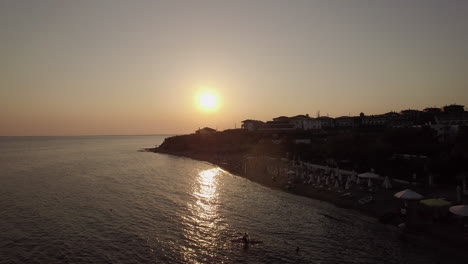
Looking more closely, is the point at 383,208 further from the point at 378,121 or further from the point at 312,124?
the point at 312,124

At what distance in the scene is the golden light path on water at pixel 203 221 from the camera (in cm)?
2488

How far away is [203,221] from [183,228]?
267cm

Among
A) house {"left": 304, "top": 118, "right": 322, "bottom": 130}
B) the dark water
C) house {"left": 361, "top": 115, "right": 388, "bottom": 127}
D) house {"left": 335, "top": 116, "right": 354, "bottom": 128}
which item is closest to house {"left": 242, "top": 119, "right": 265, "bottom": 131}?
house {"left": 304, "top": 118, "right": 322, "bottom": 130}

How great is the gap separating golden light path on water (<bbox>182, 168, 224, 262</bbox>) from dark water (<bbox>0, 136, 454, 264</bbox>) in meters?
0.08

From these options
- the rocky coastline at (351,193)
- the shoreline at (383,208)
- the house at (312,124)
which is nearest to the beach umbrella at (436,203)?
the rocky coastline at (351,193)

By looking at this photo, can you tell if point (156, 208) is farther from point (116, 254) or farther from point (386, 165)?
point (386, 165)

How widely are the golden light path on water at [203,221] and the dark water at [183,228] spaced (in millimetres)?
81

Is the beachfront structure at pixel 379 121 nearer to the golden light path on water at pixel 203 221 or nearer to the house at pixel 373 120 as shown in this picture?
the house at pixel 373 120

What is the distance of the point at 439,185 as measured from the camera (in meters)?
34.7

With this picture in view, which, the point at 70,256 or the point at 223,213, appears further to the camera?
the point at 223,213

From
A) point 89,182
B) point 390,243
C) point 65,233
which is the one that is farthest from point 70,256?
point 89,182

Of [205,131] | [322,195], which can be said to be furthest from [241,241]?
[205,131]

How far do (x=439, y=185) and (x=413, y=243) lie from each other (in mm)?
14488

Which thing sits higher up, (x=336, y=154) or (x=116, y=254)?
(x=336, y=154)
